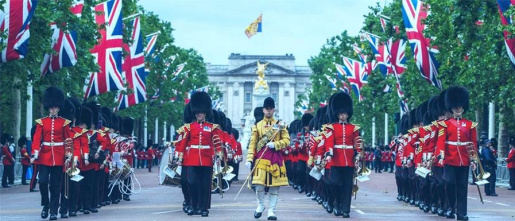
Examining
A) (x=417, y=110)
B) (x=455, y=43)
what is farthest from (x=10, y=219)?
(x=455, y=43)

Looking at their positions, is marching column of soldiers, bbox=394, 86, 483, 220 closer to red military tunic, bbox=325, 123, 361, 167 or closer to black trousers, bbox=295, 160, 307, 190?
red military tunic, bbox=325, 123, 361, 167

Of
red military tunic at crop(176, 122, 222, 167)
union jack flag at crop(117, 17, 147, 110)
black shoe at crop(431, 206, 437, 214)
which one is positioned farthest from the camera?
union jack flag at crop(117, 17, 147, 110)

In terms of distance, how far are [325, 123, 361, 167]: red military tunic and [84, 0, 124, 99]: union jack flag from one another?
72.0 feet

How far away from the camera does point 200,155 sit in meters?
23.1

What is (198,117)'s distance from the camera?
925 inches

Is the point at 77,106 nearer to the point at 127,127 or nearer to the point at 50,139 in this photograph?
the point at 50,139

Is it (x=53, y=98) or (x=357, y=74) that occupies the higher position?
(x=357, y=74)

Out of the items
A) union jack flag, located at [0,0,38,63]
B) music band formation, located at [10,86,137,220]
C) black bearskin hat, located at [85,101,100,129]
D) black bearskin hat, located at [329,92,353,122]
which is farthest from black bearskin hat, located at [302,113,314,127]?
black bearskin hat, located at [329,92,353,122]

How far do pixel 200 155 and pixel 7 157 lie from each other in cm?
1906

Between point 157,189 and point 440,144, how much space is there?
662 inches

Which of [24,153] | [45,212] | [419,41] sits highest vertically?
[419,41]

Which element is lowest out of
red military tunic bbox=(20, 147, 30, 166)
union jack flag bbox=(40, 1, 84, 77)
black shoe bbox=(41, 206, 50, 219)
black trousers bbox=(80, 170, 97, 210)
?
black shoe bbox=(41, 206, 50, 219)

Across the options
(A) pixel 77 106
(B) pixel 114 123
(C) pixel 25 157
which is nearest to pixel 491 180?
(B) pixel 114 123

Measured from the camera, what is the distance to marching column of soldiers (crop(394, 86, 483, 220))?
2252 cm
